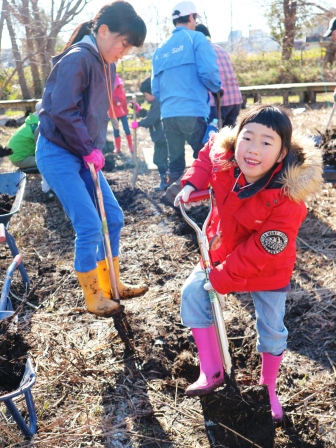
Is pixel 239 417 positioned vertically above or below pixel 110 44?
below

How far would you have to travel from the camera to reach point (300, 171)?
2094 millimetres

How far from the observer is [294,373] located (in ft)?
9.12

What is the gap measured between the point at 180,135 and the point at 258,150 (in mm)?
3532

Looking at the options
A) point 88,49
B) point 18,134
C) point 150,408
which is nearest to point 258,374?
point 150,408

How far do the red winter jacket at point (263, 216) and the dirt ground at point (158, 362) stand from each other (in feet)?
1.78

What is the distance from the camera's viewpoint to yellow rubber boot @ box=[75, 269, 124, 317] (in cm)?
285

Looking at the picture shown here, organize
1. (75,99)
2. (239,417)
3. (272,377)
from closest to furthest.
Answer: (239,417) < (272,377) < (75,99)

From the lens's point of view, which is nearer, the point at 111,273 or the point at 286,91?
the point at 111,273

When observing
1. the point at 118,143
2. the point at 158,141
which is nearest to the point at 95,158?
the point at 158,141

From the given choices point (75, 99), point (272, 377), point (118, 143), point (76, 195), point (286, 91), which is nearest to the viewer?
point (272, 377)

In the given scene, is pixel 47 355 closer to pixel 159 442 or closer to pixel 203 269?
pixel 159 442

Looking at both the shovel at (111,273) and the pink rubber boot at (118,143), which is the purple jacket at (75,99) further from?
the pink rubber boot at (118,143)

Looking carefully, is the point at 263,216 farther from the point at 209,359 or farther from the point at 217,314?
the point at 209,359

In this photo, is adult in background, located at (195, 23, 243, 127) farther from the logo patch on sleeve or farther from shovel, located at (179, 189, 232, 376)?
the logo patch on sleeve
